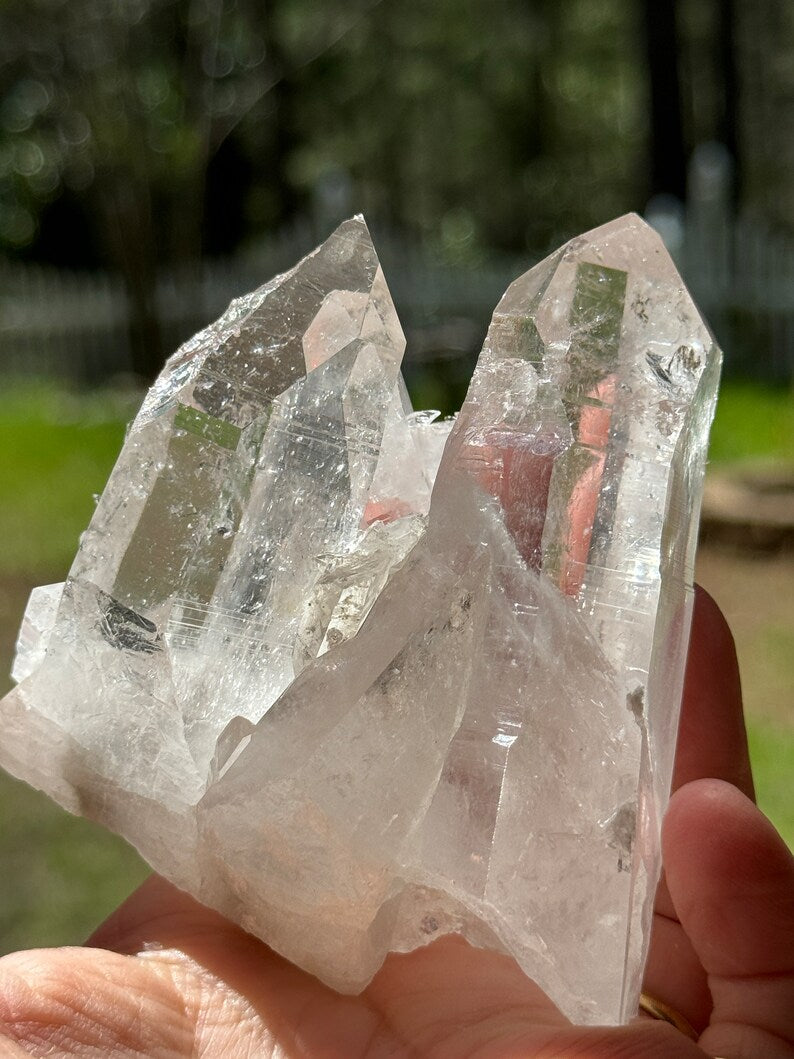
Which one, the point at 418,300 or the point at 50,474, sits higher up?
the point at 418,300

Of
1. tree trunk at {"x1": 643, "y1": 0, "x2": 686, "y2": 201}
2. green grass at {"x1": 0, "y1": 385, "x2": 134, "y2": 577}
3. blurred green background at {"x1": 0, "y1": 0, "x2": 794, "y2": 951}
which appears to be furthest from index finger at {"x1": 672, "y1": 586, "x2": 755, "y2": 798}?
tree trunk at {"x1": 643, "y1": 0, "x2": 686, "y2": 201}

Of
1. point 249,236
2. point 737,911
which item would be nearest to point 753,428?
point 737,911

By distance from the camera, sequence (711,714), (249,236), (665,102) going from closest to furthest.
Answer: (711,714) → (665,102) → (249,236)

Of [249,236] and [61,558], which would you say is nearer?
[61,558]

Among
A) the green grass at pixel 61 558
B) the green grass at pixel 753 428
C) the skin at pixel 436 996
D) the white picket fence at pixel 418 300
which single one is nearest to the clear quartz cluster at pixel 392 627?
the skin at pixel 436 996

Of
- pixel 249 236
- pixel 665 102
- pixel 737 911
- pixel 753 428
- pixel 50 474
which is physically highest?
pixel 665 102

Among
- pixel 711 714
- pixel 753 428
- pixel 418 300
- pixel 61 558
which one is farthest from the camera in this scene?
pixel 418 300

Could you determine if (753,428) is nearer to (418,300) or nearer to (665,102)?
(418,300)
